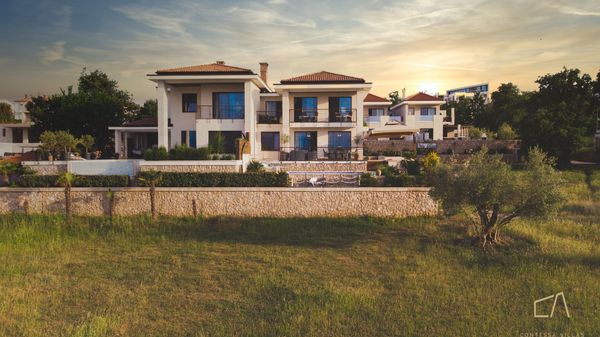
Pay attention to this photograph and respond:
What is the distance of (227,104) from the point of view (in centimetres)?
2614

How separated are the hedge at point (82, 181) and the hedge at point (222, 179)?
0.85 metres

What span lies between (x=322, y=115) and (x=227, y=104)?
22.8ft

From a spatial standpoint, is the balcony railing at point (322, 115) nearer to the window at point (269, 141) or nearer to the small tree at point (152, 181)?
the window at point (269, 141)

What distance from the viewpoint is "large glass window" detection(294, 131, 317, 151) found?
90.3ft

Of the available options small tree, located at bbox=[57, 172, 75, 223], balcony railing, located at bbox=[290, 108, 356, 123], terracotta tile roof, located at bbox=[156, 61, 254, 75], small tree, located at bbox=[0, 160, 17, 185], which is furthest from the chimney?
small tree, located at bbox=[0, 160, 17, 185]

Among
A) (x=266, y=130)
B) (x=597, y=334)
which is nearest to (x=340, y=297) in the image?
(x=597, y=334)

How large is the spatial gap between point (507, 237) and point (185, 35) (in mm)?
21480

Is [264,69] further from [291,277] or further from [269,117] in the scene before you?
[291,277]

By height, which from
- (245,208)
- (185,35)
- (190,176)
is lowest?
(245,208)

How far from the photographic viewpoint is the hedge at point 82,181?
56.7 ft

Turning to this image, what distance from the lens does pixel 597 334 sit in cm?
809

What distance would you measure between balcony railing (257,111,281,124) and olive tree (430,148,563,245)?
15.8m

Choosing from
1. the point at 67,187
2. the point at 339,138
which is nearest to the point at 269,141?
the point at 339,138

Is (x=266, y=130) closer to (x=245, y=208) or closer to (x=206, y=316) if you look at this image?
(x=245, y=208)
